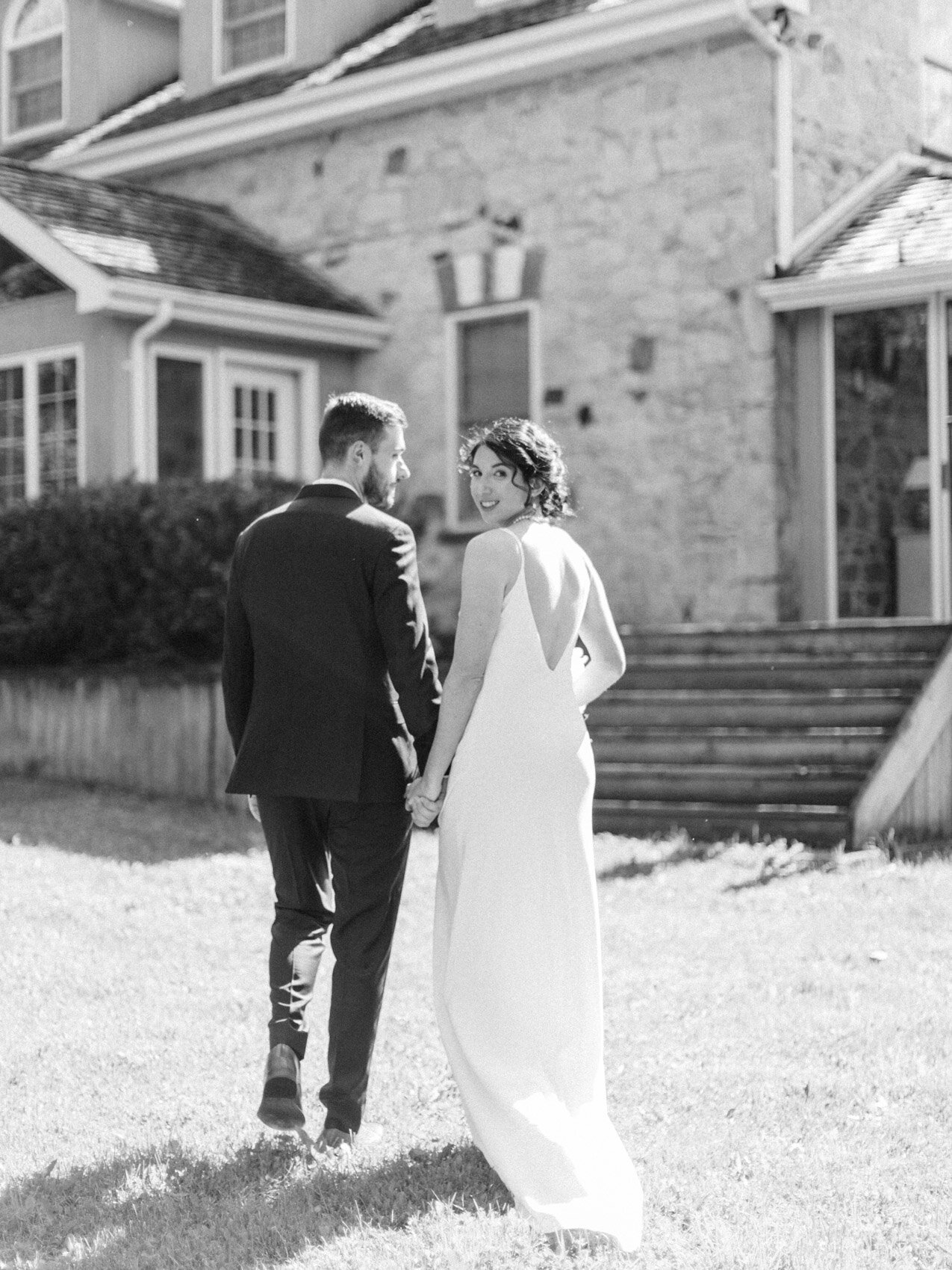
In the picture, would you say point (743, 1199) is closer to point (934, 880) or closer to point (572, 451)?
point (934, 880)

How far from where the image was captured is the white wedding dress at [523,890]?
420 cm

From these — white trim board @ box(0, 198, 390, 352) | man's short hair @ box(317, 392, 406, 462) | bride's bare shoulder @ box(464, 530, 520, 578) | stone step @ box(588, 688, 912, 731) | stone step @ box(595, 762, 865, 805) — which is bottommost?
stone step @ box(595, 762, 865, 805)

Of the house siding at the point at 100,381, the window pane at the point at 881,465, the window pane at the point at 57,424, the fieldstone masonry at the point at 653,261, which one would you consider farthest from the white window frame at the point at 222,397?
the window pane at the point at 881,465

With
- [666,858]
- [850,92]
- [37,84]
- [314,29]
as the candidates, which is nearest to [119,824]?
[666,858]

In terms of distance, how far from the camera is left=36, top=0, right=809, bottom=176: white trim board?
12.4 meters

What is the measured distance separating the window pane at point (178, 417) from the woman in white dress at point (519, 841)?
9.49 meters

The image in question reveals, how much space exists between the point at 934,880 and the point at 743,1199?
13.7 feet

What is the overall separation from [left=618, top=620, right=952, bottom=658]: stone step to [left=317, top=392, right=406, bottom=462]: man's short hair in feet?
20.5

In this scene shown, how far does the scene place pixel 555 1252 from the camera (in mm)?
3762

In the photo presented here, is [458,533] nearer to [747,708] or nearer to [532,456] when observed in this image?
[747,708]

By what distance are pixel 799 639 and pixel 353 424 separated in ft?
21.1

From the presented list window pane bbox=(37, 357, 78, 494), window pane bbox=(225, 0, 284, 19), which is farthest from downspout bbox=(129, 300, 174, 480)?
window pane bbox=(225, 0, 284, 19)

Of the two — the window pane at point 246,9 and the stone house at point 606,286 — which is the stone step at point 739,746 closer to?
the stone house at point 606,286

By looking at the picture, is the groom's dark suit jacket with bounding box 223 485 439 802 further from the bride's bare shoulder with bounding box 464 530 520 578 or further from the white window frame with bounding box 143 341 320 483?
the white window frame with bounding box 143 341 320 483
